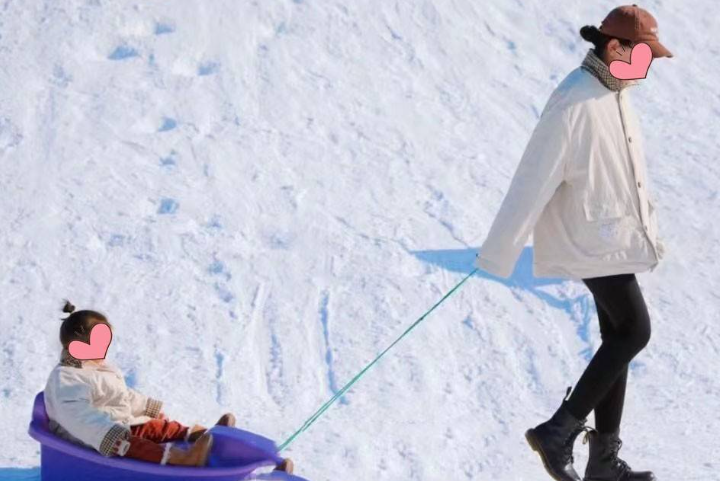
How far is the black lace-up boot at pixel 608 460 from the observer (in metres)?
3.87

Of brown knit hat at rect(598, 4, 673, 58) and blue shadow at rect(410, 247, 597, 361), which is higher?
brown knit hat at rect(598, 4, 673, 58)

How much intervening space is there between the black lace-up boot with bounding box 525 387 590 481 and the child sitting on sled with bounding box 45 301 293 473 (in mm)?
765

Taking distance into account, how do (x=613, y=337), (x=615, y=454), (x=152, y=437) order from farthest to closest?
(x=152, y=437) < (x=615, y=454) < (x=613, y=337)

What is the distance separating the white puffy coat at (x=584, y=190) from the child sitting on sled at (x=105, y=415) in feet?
3.30

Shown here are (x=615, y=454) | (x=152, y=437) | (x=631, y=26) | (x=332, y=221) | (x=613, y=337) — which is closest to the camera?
(x=631, y=26)

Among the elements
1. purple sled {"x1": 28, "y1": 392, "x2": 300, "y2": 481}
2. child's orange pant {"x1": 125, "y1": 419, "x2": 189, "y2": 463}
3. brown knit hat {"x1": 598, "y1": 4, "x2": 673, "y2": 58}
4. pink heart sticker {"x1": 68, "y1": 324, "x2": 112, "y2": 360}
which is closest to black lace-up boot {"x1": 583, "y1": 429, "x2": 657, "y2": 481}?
purple sled {"x1": 28, "y1": 392, "x2": 300, "y2": 481}

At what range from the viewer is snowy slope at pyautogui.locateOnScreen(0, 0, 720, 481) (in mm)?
4824

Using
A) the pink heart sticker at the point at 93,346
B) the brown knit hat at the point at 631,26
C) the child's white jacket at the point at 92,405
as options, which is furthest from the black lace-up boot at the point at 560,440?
the pink heart sticker at the point at 93,346

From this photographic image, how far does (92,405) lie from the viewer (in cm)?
388

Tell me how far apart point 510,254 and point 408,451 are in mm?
1150

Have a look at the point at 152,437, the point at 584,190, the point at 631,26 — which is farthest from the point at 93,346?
the point at 631,26

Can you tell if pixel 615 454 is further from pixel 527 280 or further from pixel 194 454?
pixel 527 280

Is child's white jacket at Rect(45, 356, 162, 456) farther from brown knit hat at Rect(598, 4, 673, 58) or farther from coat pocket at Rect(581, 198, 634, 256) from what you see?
brown knit hat at Rect(598, 4, 673, 58)

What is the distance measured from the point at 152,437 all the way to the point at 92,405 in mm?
236
